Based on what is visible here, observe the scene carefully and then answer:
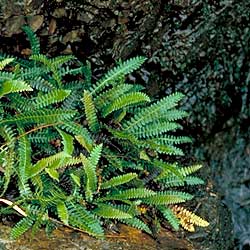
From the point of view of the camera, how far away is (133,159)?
542 centimetres

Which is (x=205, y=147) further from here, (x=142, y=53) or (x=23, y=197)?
(x=23, y=197)

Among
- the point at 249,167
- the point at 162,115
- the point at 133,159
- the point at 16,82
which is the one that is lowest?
the point at 249,167

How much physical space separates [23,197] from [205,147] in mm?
2438

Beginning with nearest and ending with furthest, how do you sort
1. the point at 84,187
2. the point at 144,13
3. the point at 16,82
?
the point at 16,82, the point at 84,187, the point at 144,13

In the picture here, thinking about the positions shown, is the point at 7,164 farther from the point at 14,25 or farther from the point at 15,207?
the point at 14,25

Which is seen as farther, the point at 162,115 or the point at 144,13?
the point at 144,13

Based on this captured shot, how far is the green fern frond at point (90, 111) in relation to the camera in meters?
5.05

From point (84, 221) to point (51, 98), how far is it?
1.09 meters

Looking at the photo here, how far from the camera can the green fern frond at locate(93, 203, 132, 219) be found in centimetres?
489

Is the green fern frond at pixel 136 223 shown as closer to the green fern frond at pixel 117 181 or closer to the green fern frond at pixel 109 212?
the green fern frond at pixel 109 212

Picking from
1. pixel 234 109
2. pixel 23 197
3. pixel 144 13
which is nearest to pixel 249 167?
pixel 234 109

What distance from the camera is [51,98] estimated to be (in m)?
4.87

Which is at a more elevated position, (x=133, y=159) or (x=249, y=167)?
(x=133, y=159)

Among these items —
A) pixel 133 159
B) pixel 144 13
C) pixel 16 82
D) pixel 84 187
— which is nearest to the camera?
pixel 16 82
